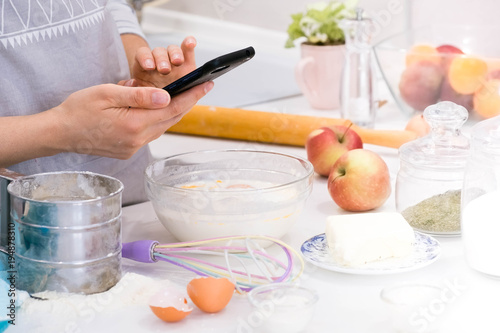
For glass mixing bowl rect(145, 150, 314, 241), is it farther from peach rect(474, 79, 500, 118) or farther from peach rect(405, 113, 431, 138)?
peach rect(474, 79, 500, 118)

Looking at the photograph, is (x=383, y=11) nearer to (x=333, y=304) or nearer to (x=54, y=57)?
(x=54, y=57)

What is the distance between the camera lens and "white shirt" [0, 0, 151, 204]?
1057mm

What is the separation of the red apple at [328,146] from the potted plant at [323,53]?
521mm

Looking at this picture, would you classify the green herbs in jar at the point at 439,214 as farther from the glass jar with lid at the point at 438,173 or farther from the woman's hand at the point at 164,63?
the woman's hand at the point at 164,63

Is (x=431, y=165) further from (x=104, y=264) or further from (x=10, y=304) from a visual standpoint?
(x=10, y=304)

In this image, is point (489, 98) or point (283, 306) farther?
point (489, 98)

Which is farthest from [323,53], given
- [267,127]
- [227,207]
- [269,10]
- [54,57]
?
[227,207]

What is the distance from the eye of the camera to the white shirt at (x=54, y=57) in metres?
1.06

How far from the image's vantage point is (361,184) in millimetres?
1058

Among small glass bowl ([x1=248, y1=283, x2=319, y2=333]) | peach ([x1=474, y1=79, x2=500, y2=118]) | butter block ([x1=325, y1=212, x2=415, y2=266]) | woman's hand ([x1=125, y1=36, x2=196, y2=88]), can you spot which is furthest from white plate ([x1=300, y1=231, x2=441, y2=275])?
peach ([x1=474, y1=79, x2=500, y2=118])

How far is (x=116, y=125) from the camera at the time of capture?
97 centimetres

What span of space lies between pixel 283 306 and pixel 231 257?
22cm

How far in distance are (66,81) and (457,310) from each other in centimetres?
71

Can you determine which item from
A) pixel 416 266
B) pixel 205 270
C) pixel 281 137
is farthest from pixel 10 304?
pixel 281 137
